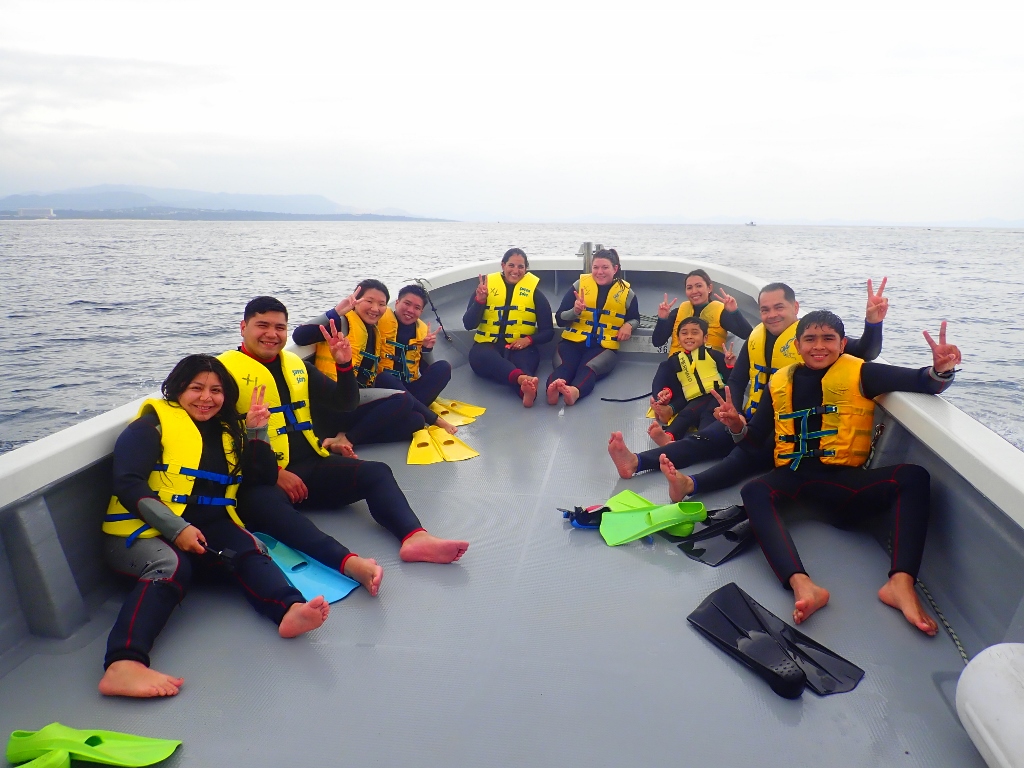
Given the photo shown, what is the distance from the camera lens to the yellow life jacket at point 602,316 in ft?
15.6

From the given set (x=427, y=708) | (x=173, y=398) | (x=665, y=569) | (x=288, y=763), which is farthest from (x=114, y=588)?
(x=665, y=569)

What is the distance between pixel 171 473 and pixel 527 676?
1251 millimetres

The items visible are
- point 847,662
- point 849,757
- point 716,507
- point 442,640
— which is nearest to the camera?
point 849,757

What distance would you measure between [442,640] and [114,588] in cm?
110

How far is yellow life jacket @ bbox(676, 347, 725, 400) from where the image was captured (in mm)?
3621

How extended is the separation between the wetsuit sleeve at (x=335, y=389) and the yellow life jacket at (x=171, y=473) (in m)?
0.77

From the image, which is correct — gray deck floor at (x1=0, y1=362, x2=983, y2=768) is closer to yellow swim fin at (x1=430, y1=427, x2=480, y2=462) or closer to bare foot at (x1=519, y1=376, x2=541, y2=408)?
yellow swim fin at (x1=430, y1=427, x2=480, y2=462)

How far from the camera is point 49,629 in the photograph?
1862 mm

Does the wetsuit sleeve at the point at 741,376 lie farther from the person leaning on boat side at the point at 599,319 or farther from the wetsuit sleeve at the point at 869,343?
the person leaning on boat side at the point at 599,319

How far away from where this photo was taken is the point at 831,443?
2.46 meters

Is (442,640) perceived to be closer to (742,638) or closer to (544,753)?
(544,753)

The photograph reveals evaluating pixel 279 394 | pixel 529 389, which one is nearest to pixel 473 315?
pixel 529 389

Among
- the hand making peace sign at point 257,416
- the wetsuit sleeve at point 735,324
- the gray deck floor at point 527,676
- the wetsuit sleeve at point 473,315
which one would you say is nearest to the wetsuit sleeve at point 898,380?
the gray deck floor at point 527,676

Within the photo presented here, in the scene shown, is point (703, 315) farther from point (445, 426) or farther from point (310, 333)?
point (310, 333)
